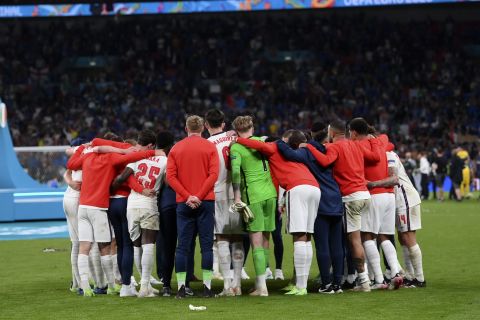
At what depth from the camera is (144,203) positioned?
34.4ft

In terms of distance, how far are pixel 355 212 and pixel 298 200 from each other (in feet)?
2.66

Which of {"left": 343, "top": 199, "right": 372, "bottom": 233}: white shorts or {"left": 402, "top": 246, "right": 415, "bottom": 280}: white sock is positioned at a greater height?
{"left": 343, "top": 199, "right": 372, "bottom": 233}: white shorts

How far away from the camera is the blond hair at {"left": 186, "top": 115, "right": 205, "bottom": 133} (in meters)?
10.3

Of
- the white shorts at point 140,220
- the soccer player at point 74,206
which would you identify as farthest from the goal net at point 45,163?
the white shorts at point 140,220

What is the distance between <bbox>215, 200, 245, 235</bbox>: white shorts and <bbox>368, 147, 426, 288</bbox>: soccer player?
1.90 meters

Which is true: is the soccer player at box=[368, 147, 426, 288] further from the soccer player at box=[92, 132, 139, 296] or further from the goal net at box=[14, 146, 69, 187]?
the goal net at box=[14, 146, 69, 187]

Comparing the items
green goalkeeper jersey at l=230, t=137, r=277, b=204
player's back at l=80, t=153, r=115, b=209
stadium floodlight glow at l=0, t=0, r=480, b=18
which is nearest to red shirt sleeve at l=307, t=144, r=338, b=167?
green goalkeeper jersey at l=230, t=137, r=277, b=204

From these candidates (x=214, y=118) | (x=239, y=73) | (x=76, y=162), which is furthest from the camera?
(x=239, y=73)

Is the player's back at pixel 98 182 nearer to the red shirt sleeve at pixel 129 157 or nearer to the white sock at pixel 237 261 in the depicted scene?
the red shirt sleeve at pixel 129 157

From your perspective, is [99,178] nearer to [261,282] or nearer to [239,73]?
[261,282]

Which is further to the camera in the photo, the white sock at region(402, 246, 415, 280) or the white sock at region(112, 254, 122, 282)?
the white sock at region(112, 254, 122, 282)

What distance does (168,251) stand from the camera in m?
10.7

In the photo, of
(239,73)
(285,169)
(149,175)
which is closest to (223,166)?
(285,169)

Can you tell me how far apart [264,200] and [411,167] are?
2270 cm
